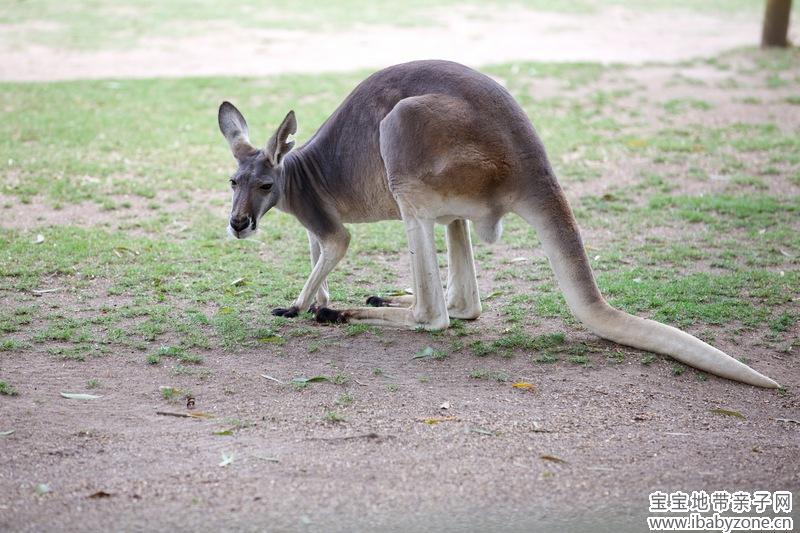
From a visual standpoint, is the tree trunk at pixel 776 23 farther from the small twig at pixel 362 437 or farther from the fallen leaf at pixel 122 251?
the small twig at pixel 362 437

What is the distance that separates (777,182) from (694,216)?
1.21 m

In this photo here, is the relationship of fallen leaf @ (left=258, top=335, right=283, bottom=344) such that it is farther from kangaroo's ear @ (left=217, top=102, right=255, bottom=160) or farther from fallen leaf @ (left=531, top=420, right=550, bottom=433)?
fallen leaf @ (left=531, top=420, right=550, bottom=433)

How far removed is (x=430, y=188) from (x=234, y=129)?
43.6 inches

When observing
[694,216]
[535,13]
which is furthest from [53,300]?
[535,13]

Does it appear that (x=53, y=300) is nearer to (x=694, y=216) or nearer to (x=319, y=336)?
(x=319, y=336)

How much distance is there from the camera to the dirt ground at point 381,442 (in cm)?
326

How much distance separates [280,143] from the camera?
15.6 ft

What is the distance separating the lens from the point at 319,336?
4.79 meters

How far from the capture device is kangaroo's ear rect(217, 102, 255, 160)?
192 inches

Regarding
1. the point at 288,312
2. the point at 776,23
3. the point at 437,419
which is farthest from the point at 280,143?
the point at 776,23

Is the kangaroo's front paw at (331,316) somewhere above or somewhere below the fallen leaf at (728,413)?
above

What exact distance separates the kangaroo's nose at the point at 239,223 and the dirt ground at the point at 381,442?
1.89 feet

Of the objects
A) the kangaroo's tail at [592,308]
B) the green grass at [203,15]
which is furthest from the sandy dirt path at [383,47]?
the kangaroo's tail at [592,308]

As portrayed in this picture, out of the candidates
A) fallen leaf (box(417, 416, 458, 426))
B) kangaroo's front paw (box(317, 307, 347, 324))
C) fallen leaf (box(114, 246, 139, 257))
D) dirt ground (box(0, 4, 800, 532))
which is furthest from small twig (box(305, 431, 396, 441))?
fallen leaf (box(114, 246, 139, 257))
